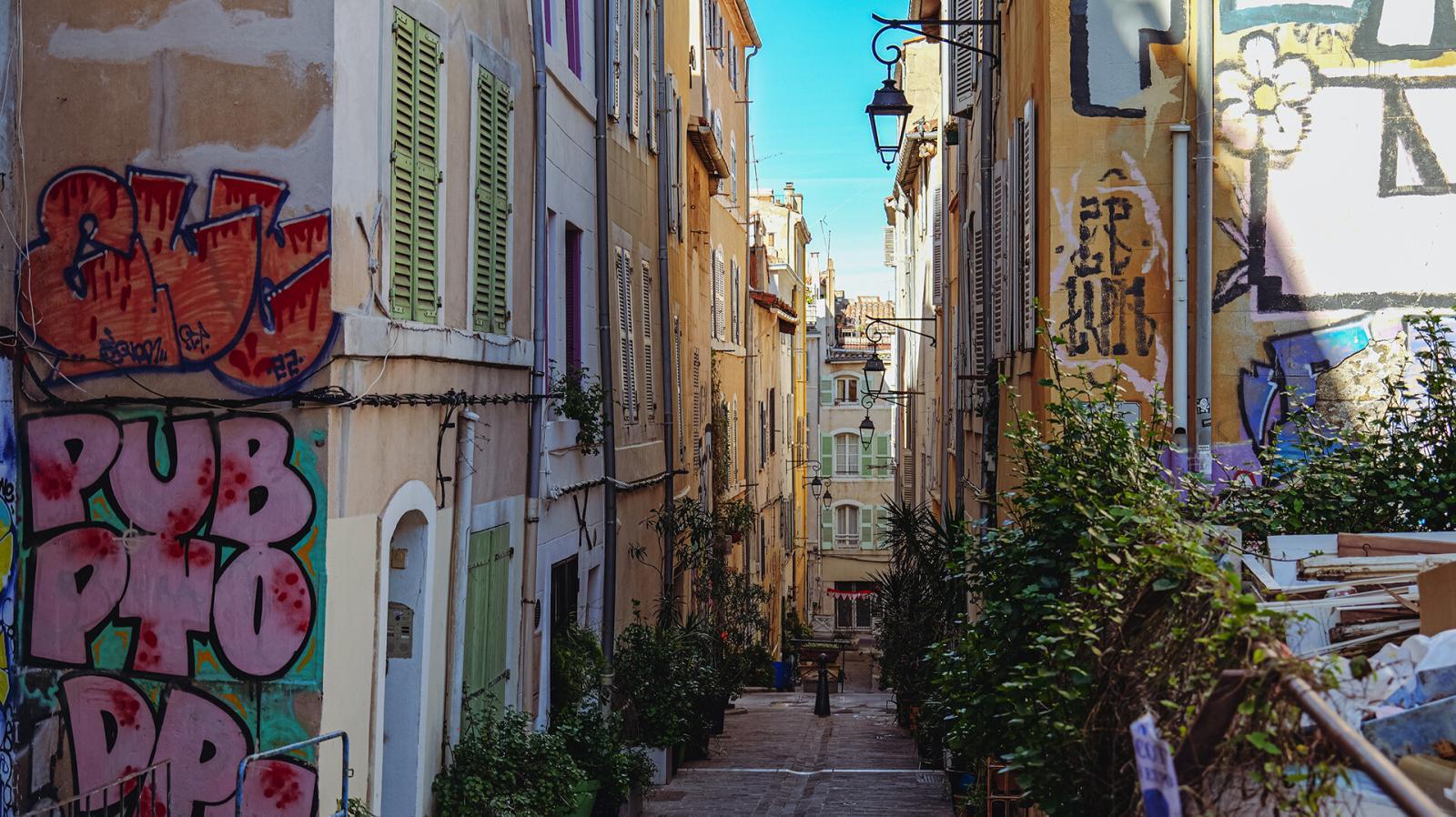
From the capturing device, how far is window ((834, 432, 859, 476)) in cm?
5241

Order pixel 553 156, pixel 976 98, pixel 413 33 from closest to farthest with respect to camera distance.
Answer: pixel 413 33, pixel 553 156, pixel 976 98

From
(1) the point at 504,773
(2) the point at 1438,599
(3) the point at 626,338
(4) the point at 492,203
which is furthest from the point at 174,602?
(3) the point at 626,338

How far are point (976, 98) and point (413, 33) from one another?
859 centimetres

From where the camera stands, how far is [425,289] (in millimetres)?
8344

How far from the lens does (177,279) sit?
23.3 feet

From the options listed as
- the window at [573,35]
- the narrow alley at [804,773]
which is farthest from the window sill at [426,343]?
the narrow alley at [804,773]

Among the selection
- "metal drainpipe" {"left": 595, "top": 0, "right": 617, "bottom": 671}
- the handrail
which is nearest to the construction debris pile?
the handrail

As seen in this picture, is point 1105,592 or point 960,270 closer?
point 1105,592

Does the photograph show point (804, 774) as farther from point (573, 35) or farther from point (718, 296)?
point (718, 296)

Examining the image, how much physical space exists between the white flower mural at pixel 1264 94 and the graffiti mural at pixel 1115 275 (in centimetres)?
78

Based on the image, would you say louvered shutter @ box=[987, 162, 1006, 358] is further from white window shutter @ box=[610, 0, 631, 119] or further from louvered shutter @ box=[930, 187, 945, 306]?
louvered shutter @ box=[930, 187, 945, 306]

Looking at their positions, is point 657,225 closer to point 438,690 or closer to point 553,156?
point 553,156

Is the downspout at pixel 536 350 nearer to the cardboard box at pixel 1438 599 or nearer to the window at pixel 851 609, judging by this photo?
the cardboard box at pixel 1438 599

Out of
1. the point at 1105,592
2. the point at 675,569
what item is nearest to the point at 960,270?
the point at 675,569
